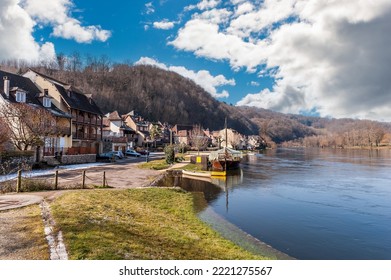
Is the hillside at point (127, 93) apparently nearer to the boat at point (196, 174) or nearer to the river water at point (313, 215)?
the boat at point (196, 174)

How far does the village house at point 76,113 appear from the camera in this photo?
4088 centimetres

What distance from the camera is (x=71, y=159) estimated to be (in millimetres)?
38781

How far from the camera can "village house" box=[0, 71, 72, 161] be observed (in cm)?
3328

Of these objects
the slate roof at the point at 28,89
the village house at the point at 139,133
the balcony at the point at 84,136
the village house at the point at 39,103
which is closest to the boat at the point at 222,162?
the balcony at the point at 84,136

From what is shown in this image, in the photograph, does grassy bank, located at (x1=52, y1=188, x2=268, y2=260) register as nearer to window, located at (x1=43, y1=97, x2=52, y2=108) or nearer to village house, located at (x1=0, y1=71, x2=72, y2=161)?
village house, located at (x1=0, y1=71, x2=72, y2=161)

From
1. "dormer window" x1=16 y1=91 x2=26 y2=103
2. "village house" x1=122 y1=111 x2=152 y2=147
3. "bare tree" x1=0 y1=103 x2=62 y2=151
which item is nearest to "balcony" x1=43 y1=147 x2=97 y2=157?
"bare tree" x1=0 y1=103 x2=62 y2=151

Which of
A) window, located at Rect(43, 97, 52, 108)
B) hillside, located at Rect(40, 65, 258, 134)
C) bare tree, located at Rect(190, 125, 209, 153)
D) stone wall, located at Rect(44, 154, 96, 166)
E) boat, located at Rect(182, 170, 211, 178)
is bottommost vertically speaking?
boat, located at Rect(182, 170, 211, 178)

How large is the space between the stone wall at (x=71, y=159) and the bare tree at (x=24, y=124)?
3.32 m

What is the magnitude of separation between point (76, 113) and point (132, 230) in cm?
3769

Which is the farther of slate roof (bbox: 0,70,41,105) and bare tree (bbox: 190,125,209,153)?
bare tree (bbox: 190,125,209,153)

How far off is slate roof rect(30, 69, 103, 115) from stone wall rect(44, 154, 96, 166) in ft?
26.3

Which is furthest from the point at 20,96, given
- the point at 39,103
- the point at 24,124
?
the point at 24,124

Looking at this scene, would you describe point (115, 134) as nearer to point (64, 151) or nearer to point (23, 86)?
point (64, 151)
